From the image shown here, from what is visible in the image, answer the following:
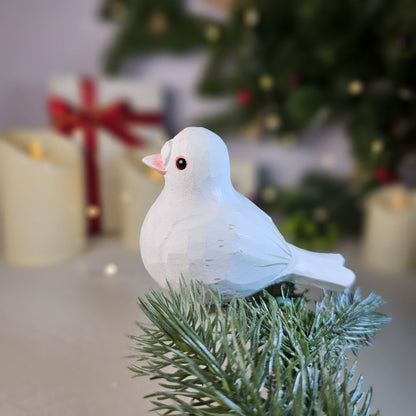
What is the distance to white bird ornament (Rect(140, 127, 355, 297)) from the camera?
398 mm

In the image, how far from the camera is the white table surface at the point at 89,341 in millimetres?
462

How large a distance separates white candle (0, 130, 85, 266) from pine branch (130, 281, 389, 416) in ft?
1.53

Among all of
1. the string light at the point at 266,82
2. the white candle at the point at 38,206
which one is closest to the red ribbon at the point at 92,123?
the white candle at the point at 38,206

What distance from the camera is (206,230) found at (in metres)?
0.40

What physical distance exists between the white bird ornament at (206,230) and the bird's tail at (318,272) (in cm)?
1

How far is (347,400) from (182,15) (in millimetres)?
884

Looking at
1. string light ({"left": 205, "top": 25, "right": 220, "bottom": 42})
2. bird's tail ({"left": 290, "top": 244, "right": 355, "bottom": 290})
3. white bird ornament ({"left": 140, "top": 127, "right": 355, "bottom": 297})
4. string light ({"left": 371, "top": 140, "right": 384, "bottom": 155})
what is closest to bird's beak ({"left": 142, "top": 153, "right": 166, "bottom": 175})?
white bird ornament ({"left": 140, "top": 127, "right": 355, "bottom": 297})

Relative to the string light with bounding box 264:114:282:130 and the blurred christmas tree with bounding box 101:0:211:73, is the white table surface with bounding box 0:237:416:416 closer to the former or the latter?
the string light with bounding box 264:114:282:130

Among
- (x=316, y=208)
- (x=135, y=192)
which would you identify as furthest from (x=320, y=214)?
(x=135, y=192)

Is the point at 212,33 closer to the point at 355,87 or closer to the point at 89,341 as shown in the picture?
the point at 355,87

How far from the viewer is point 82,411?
1.44 feet

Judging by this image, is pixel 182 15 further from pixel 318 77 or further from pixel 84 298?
pixel 84 298

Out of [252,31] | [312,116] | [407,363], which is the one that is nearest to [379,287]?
[407,363]

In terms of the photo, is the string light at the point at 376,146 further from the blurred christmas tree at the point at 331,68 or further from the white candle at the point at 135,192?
the white candle at the point at 135,192
